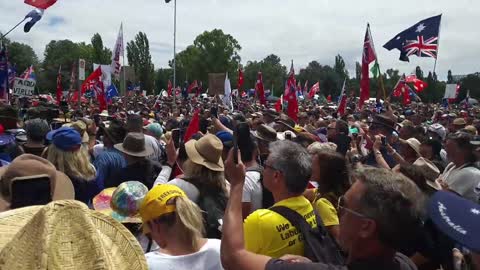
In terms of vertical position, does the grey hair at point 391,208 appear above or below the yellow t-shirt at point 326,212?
→ above

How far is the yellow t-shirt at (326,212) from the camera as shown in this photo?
134 inches

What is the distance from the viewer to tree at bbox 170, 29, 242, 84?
87.4m

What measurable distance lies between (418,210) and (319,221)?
814mm

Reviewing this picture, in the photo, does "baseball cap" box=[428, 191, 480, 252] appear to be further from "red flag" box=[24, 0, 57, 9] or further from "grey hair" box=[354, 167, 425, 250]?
"red flag" box=[24, 0, 57, 9]

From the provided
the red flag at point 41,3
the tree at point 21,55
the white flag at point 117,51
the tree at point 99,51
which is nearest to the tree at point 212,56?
the tree at point 99,51

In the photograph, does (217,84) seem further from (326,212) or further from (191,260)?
(191,260)

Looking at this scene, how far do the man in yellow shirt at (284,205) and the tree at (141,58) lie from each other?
2990 inches

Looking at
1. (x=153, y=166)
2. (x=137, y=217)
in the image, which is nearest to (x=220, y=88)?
(x=153, y=166)

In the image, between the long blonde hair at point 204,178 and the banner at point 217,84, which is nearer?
the long blonde hair at point 204,178

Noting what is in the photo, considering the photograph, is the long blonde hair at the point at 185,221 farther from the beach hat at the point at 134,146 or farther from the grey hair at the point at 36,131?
the grey hair at the point at 36,131

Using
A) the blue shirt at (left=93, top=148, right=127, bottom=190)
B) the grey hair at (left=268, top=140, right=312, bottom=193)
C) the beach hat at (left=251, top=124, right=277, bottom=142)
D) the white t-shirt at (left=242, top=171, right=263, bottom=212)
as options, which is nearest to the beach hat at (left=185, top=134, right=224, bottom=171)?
the white t-shirt at (left=242, top=171, right=263, bottom=212)

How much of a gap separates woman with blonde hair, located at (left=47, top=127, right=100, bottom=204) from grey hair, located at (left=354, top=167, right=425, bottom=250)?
2971mm

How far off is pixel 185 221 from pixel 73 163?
89.0 inches

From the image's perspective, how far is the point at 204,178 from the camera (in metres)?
3.95
